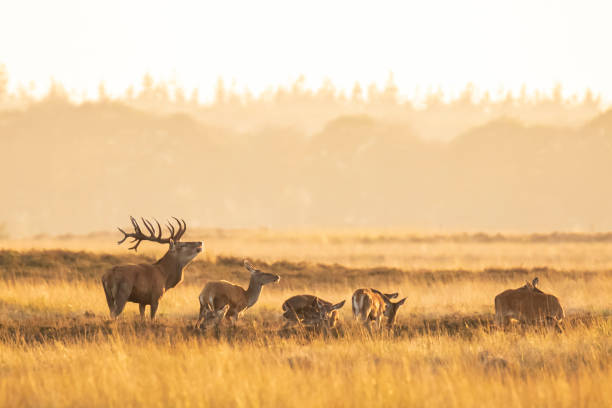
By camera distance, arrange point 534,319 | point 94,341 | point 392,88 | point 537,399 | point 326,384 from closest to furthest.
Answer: point 537,399
point 326,384
point 94,341
point 534,319
point 392,88

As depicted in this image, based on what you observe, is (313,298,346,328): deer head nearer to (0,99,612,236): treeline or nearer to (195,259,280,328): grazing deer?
(195,259,280,328): grazing deer

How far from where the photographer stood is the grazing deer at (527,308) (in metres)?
16.3

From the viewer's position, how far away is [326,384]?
10.8 m

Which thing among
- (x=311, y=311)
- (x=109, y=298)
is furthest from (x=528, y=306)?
(x=109, y=298)

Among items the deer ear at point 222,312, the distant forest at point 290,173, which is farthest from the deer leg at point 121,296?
the distant forest at point 290,173

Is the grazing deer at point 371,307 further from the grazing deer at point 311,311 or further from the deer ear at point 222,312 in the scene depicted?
the deer ear at point 222,312

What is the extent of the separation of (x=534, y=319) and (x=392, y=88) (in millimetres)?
178344

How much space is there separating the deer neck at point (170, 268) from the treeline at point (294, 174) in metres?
106

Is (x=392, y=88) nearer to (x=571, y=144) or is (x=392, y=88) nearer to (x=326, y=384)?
(x=571, y=144)

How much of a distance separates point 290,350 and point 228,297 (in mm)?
3469

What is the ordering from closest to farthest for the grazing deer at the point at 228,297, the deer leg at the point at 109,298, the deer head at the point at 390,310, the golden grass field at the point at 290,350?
1. the golden grass field at the point at 290,350
2. the deer leg at the point at 109,298
3. the grazing deer at the point at 228,297
4. the deer head at the point at 390,310

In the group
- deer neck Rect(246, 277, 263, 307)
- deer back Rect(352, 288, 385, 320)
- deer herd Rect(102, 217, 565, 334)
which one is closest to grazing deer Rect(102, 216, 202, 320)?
deer herd Rect(102, 217, 565, 334)

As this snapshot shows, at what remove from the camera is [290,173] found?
138 m

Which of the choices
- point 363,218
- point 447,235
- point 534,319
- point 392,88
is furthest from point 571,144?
point 534,319
